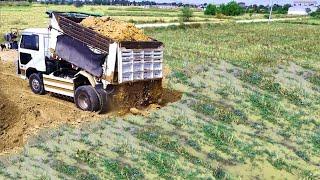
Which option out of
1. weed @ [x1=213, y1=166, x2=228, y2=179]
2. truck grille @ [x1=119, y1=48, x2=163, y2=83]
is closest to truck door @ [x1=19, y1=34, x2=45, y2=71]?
truck grille @ [x1=119, y1=48, x2=163, y2=83]

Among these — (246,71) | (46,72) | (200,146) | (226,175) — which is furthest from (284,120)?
(46,72)

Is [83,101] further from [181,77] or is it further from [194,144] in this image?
[181,77]

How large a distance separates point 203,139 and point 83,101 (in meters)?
4.43

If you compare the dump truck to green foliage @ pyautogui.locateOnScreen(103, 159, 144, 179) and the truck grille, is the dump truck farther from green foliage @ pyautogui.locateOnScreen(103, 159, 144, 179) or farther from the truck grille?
green foliage @ pyautogui.locateOnScreen(103, 159, 144, 179)

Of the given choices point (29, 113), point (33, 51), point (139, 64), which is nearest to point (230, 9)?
point (33, 51)

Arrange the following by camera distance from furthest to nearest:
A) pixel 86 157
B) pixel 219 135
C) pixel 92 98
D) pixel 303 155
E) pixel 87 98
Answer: pixel 87 98 → pixel 92 98 → pixel 219 135 → pixel 303 155 → pixel 86 157

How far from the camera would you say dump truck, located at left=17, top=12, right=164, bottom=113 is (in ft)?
44.8

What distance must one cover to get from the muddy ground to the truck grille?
1.07m

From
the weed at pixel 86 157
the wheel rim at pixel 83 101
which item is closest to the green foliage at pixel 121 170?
the weed at pixel 86 157

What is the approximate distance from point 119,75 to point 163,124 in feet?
6.47

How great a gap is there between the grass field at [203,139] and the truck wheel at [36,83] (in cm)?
386

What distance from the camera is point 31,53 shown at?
16.2m

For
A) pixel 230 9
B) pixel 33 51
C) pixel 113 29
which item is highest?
pixel 113 29

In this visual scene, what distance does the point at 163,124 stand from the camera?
42.8ft
